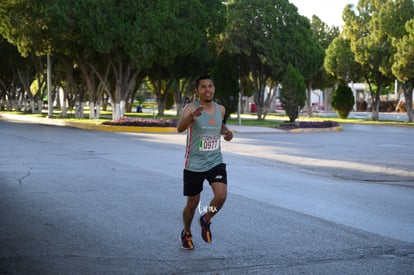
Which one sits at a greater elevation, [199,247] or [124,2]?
[124,2]

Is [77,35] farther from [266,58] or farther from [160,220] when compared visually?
[160,220]

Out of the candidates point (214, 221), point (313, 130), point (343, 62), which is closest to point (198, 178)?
point (214, 221)

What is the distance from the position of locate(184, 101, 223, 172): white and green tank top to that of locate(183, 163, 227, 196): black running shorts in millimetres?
40

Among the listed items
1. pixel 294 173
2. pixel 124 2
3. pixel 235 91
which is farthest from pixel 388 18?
pixel 294 173

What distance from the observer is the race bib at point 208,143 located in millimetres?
5609

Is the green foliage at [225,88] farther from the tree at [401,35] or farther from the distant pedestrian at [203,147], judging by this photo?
the distant pedestrian at [203,147]

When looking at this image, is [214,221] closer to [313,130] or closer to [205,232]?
[205,232]

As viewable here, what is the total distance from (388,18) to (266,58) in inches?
324

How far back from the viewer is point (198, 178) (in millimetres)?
5648

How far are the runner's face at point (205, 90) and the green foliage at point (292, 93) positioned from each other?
27317mm

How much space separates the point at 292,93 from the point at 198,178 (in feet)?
90.7

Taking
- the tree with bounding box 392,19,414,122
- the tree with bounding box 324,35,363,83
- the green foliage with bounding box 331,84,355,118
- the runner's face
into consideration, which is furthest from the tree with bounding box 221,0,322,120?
the runner's face

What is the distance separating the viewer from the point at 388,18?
39.4 m

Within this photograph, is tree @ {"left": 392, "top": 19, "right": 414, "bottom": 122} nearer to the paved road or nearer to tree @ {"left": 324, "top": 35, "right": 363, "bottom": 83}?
tree @ {"left": 324, "top": 35, "right": 363, "bottom": 83}
